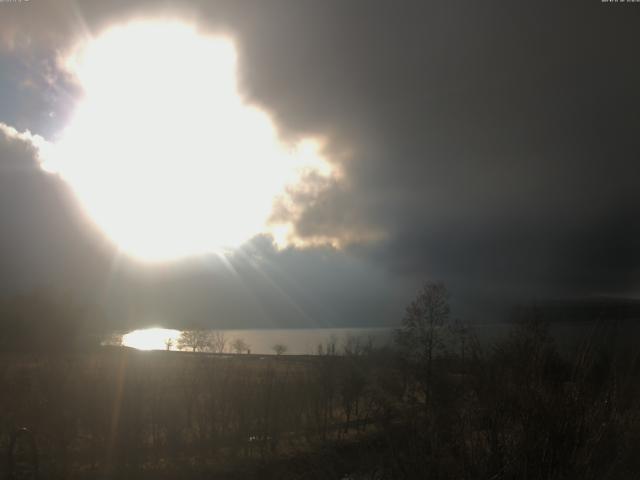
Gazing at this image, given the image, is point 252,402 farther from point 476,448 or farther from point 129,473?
point 476,448

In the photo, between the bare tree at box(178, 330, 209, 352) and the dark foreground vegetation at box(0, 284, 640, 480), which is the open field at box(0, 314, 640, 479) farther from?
the bare tree at box(178, 330, 209, 352)

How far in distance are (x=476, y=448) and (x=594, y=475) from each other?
51.1 inches

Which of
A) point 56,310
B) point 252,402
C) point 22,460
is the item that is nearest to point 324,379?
point 252,402

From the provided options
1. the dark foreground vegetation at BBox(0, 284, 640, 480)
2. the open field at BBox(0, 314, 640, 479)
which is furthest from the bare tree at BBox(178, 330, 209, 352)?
the open field at BBox(0, 314, 640, 479)

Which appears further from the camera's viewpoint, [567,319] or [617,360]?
[567,319]

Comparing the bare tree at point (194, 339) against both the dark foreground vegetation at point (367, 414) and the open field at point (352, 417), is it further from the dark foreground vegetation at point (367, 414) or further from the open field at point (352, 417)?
the open field at point (352, 417)

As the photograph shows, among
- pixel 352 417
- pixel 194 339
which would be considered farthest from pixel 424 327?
pixel 194 339

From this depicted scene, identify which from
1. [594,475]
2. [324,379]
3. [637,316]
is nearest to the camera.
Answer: [594,475]

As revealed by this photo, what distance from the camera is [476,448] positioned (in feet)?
19.5

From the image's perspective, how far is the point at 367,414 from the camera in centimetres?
2766

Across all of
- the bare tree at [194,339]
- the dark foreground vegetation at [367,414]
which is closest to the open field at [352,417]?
the dark foreground vegetation at [367,414]

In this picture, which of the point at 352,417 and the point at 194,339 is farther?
the point at 194,339

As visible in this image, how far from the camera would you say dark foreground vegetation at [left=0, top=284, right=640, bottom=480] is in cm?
562

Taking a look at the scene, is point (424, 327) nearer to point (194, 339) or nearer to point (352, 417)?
point (352, 417)
